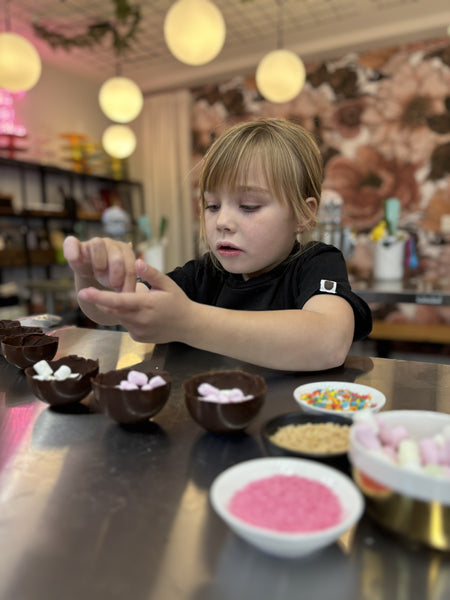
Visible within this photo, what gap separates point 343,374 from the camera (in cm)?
88

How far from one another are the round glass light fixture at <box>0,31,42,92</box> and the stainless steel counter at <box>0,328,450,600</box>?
8.45 feet

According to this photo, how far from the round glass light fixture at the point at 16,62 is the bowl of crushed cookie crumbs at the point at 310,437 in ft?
9.20

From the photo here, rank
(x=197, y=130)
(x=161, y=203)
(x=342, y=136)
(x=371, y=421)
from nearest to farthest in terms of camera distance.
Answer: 1. (x=371, y=421)
2. (x=342, y=136)
3. (x=197, y=130)
4. (x=161, y=203)

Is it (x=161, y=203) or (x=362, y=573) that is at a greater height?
(x=161, y=203)

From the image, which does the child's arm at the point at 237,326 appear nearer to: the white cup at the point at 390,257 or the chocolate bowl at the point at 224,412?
Result: the chocolate bowl at the point at 224,412

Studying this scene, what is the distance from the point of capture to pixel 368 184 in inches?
184

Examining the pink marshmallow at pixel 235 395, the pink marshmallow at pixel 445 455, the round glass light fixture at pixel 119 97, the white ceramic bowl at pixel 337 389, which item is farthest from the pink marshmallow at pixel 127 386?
the round glass light fixture at pixel 119 97

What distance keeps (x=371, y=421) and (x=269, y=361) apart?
32 centimetres

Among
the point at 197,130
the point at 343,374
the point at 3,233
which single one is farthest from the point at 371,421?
the point at 197,130

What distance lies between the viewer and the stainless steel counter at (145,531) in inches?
13.6

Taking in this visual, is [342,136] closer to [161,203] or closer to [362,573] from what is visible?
[161,203]

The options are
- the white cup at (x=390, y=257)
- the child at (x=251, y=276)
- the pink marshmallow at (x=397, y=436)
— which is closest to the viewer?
the pink marshmallow at (x=397, y=436)

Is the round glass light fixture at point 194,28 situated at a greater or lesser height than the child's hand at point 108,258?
greater

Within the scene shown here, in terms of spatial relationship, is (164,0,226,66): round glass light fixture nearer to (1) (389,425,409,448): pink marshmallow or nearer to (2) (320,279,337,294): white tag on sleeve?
(2) (320,279,337,294): white tag on sleeve
